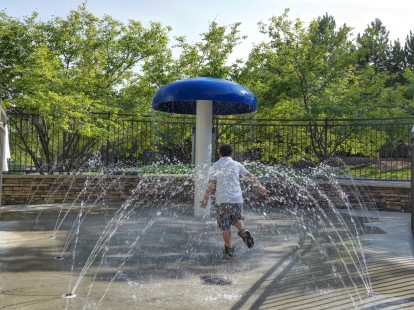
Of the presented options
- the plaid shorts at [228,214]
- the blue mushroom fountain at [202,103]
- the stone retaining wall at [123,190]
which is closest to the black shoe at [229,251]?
the plaid shorts at [228,214]

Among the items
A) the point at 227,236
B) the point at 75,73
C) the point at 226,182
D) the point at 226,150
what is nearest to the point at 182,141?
the point at 75,73

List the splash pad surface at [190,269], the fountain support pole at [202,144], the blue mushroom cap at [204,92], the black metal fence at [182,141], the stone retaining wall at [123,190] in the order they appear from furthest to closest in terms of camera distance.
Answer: the black metal fence at [182,141], the stone retaining wall at [123,190], the fountain support pole at [202,144], the blue mushroom cap at [204,92], the splash pad surface at [190,269]

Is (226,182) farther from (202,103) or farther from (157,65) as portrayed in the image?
(157,65)

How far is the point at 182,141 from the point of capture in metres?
14.6

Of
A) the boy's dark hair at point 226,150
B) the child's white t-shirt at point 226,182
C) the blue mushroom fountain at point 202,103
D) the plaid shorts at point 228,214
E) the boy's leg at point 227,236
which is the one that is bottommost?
the boy's leg at point 227,236

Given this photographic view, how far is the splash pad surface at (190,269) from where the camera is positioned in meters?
4.21

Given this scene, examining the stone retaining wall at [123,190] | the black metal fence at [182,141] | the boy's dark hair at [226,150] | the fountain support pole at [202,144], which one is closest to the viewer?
the boy's dark hair at [226,150]

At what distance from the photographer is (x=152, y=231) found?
26.9 feet

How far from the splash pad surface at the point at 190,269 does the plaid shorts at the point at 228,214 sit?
0.48 meters

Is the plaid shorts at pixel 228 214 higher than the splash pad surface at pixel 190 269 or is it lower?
higher

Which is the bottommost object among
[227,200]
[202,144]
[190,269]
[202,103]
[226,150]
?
[190,269]

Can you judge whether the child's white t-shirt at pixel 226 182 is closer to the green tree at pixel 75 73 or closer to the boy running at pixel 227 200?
the boy running at pixel 227 200

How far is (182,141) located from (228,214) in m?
8.66

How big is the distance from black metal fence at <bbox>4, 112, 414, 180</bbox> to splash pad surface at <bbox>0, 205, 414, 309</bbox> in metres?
5.24
